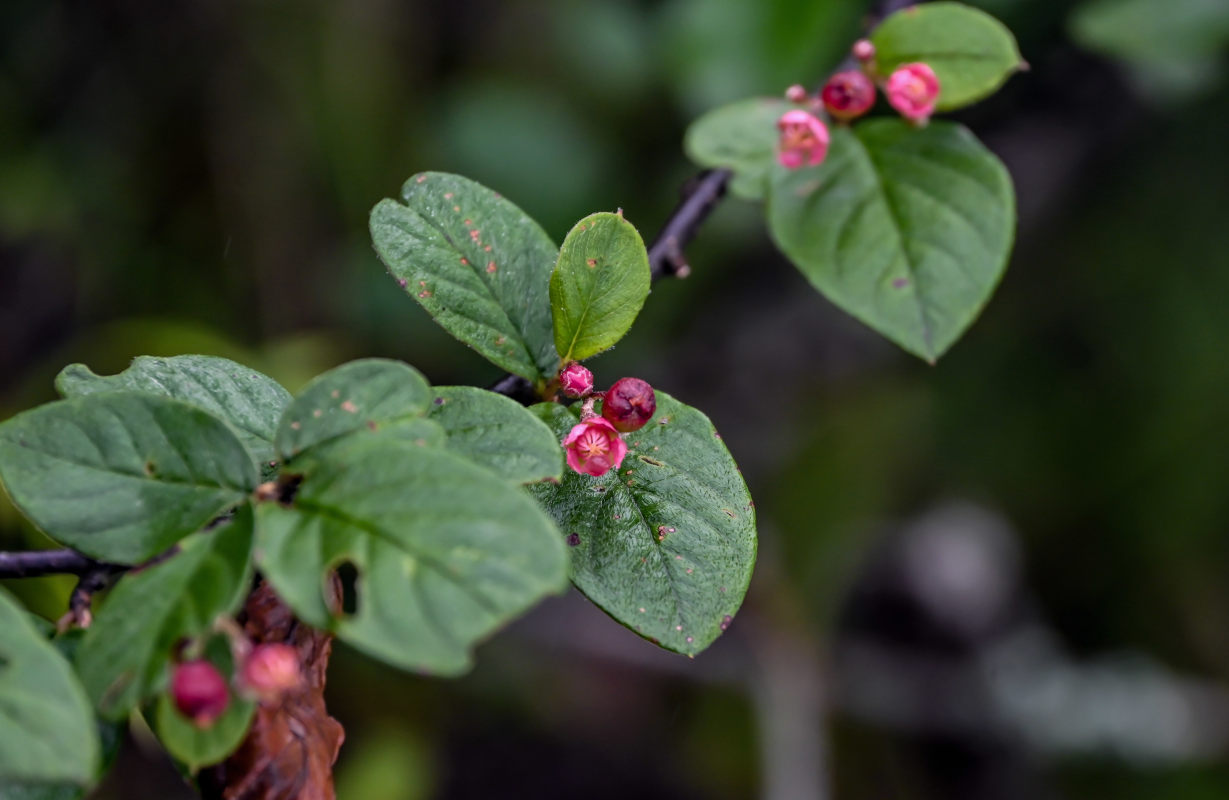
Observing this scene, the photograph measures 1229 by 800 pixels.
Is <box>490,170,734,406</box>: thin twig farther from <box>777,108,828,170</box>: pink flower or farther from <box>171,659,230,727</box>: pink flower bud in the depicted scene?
<box>171,659,230,727</box>: pink flower bud

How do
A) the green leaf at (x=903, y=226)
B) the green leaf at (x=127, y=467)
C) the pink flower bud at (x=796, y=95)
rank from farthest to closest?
1. the pink flower bud at (x=796, y=95)
2. the green leaf at (x=903, y=226)
3. the green leaf at (x=127, y=467)

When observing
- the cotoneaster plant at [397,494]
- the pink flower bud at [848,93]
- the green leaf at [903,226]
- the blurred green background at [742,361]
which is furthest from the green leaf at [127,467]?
the blurred green background at [742,361]

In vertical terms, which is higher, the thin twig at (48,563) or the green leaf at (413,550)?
the green leaf at (413,550)

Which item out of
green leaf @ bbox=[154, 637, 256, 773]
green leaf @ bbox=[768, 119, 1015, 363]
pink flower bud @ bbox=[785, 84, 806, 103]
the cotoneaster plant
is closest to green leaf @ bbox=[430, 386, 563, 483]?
the cotoneaster plant

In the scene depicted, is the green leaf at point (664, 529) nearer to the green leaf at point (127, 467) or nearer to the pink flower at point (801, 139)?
the green leaf at point (127, 467)

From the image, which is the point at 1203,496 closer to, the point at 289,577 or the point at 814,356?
the point at 814,356

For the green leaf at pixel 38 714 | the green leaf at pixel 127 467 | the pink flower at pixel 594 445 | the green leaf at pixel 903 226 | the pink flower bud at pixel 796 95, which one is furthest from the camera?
the pink flower bud at pixel 796 95

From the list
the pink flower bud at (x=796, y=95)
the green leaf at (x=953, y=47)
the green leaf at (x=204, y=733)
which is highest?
the green leaf at (x=953, y=47)

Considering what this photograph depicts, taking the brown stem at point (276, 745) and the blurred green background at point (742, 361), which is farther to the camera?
the blurred green background at point (742, 361)
